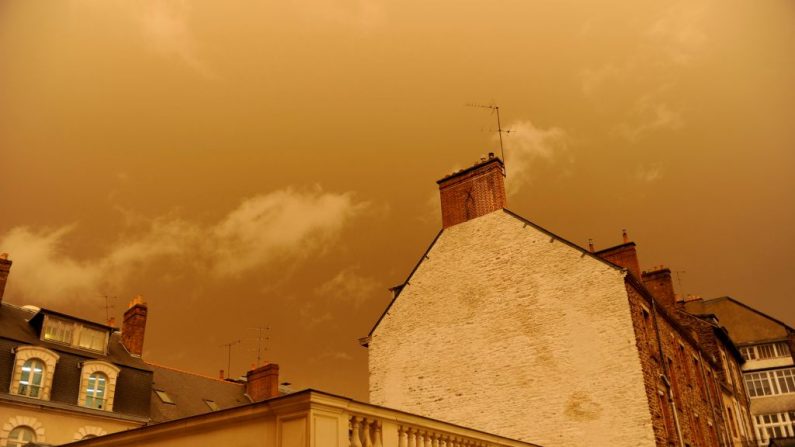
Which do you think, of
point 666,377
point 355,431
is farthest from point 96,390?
point 666,377

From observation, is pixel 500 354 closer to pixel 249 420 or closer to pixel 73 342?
pixel 249 420

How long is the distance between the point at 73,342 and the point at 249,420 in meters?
17.5

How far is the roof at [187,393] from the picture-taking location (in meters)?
24.5

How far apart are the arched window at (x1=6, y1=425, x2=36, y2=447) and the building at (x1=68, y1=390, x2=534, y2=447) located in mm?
11590

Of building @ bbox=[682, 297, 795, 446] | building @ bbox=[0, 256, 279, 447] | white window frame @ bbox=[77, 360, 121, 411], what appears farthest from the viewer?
building @ bbox=[682, 297, 795, 446]

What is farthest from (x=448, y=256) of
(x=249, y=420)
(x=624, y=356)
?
(x=249, y=420)

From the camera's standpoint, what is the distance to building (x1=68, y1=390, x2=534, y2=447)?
7.41 metres

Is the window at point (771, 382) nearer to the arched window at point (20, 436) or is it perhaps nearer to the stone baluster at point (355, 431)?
the stone baluster at point (355, 431)

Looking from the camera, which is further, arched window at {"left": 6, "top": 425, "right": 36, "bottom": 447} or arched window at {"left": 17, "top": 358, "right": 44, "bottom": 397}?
arched window at {"left": 17, "top": 358, "right": 44, "bottom": 397}

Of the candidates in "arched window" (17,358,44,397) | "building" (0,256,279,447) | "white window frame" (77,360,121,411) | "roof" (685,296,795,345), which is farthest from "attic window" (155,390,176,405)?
"roof" (685,296,795,345)

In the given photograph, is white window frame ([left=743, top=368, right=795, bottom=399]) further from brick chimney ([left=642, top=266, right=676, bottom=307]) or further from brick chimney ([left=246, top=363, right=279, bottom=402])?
brick chimney ([left=246, top=363, right=279, bottom=402])

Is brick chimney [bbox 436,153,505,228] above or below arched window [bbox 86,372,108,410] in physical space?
above

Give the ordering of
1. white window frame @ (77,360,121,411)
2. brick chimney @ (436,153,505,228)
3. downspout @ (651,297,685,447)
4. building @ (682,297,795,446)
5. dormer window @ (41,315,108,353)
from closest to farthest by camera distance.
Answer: downspout @ (651,297,685,447)
brick chimney @ (436,153,505,228)
white window frame @ (77,360,121,411)
dormer window @ (41,315,108,353)
building @ (682,297,795,446)

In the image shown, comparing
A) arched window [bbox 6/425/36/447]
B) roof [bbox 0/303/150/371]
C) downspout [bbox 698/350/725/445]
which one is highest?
roof [bbox 0/303/150/371]
